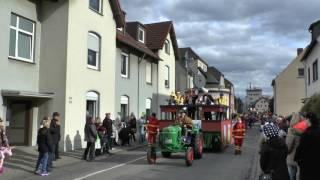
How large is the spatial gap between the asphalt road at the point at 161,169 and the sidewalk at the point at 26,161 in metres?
0.50

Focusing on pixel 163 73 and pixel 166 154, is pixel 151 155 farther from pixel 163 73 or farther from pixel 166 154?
pixel 163 73

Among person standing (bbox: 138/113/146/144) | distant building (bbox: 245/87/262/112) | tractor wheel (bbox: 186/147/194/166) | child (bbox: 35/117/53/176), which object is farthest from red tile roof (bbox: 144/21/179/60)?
distant building (bbox: 245/87/262/112)

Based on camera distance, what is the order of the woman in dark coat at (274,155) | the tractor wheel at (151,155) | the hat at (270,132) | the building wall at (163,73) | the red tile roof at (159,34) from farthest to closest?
the red tile roof at (159,34) < the building wall at (163,73) < the tractor wheel at (151,155) < the hat at (270,132) < the woman in dark coat at (274,155)

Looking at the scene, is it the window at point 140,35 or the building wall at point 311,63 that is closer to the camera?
the building wall at point 311,63

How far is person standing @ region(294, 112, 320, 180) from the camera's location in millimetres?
6922

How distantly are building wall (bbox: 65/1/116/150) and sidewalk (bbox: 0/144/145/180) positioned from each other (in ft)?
5.55

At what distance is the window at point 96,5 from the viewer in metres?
24.3

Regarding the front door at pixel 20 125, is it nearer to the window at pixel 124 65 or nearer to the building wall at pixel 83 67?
the building wall at pixel 83 67

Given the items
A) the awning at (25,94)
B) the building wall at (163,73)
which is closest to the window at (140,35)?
the building wall at (163,73)

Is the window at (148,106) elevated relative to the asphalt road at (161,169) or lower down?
elevated

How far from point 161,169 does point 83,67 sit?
8.68 metres

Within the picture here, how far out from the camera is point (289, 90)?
72938mm

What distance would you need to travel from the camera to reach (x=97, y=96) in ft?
81.6

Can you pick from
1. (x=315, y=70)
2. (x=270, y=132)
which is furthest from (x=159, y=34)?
(x=270, y=132)
